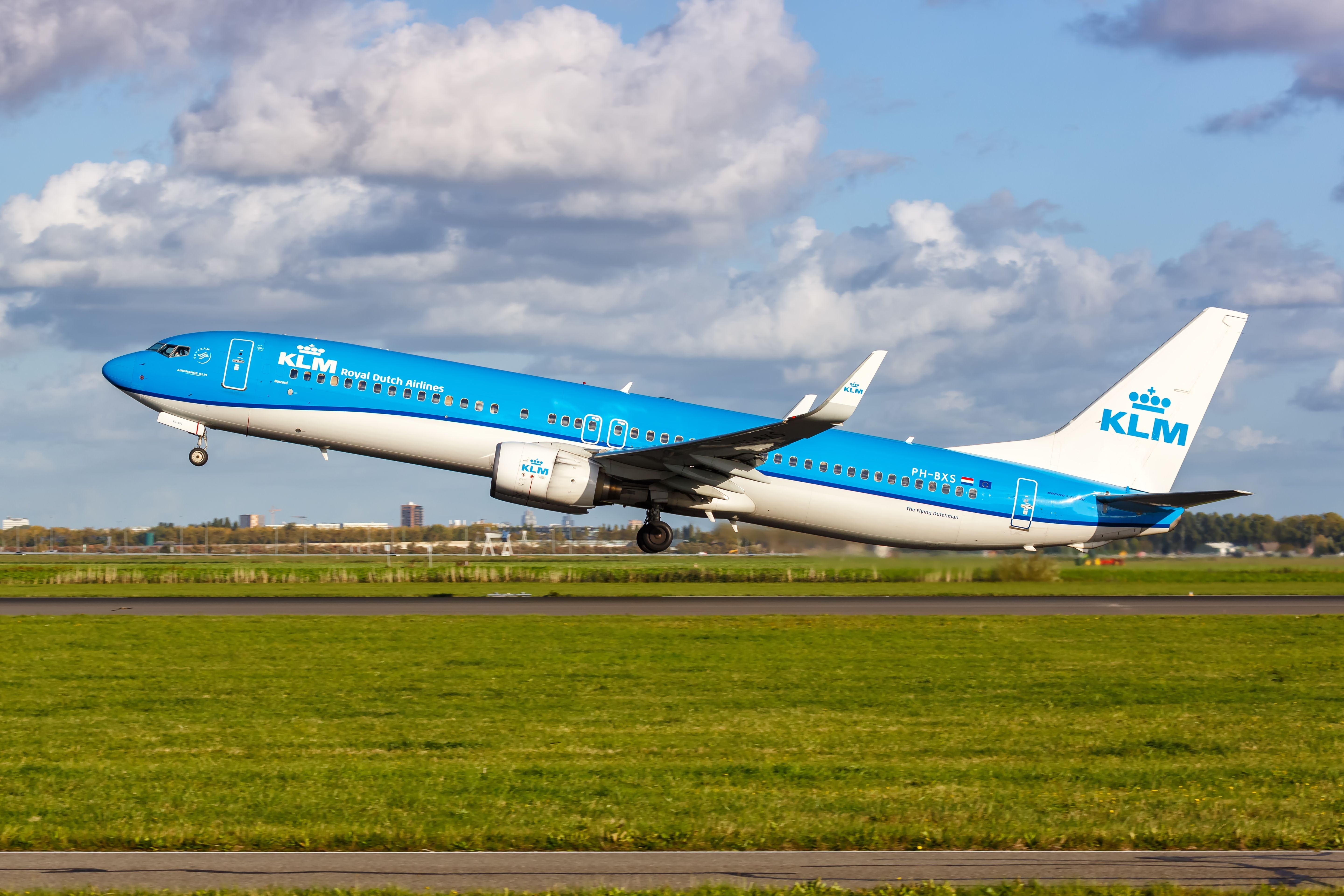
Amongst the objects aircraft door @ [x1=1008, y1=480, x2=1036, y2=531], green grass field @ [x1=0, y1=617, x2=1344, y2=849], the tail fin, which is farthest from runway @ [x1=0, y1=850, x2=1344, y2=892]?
the tail fin

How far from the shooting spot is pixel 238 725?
17.0m

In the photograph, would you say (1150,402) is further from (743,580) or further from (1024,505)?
(743,580)

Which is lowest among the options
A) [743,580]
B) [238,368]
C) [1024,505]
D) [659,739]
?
[659,739]

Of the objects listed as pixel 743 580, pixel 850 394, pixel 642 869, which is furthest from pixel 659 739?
pixel 743 580

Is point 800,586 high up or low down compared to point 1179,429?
down

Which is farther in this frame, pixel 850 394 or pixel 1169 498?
Answer: pixel 1169 498

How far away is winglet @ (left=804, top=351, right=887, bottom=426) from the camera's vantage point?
105 ft

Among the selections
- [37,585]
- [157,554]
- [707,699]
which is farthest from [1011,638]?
[157,554]

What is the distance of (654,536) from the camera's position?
39594 mm

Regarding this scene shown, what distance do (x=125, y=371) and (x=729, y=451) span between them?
17.3 metres

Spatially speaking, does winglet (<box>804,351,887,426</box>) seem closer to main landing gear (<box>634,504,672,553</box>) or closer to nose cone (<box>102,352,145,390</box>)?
main landing gear (<box>634,504,672,553</box>)

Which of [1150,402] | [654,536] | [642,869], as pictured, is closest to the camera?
[642,869]

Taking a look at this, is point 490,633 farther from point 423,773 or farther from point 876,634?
point 423,773

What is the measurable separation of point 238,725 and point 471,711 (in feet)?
10.4
